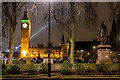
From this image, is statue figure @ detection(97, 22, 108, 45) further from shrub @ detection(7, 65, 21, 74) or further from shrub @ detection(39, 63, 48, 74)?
shrub @ detection(7, 65, 21, 74)

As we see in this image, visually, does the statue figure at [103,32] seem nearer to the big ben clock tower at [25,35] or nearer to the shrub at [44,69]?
the shrub at [44,69]

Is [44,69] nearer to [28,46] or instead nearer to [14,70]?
[14,70]

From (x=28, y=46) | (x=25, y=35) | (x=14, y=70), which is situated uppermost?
(x=25, y=35)

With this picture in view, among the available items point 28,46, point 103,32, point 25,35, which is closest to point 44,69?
point 103,32

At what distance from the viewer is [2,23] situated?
24.6 meters

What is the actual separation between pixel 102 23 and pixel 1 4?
12.7 m

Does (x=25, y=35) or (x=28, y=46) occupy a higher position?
(x=25, y=35)

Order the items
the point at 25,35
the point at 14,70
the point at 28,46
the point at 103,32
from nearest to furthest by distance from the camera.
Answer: the point at 14,70 → the point at 103,32 → the point at 25,35 → the point at 28,46

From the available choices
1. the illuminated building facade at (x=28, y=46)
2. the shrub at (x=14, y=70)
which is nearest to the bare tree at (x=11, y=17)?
the shrub at (x=14, y=70)

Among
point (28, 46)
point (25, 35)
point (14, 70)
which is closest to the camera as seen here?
point (14, 70)

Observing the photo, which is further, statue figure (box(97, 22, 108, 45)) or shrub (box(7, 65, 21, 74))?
statue figure (box(97, 22, 108, 45))

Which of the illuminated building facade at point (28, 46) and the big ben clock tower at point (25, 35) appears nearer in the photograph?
the illuminated building facade at point (28, 46)

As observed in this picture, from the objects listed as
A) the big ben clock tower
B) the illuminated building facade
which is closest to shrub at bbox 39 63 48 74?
the illuminated building facade

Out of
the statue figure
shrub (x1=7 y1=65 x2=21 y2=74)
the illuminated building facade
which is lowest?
shrub (x1=7 y1=65 x2=21 y2=74)
